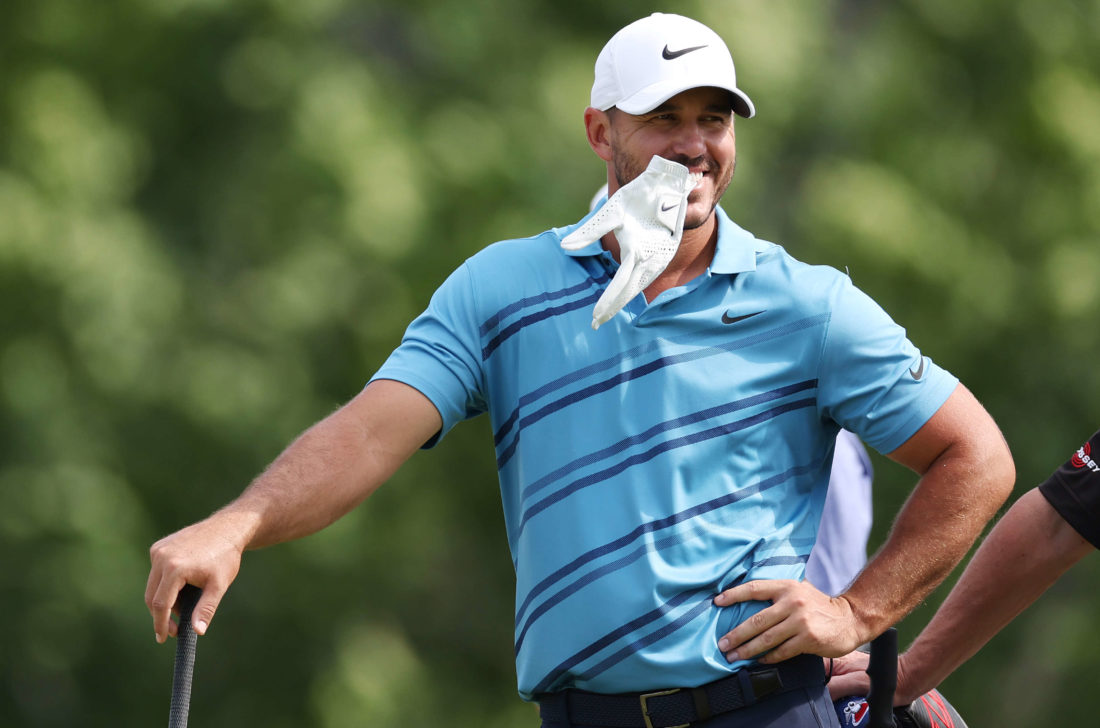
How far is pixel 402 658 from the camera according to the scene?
11547 millimetres

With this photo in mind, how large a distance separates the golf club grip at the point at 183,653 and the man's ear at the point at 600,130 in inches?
55.2

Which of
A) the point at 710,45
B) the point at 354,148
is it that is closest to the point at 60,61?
the point at 354,148

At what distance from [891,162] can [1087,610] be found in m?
3.52

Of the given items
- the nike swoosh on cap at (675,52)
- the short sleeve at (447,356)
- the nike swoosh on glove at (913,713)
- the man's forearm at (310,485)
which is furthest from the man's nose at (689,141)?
the nike swoosh on glove at (913,713)

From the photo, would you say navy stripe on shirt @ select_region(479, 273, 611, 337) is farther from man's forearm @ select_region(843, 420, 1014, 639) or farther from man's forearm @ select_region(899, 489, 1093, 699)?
man's forearm @ select_region(899, 489, 1093, 699)

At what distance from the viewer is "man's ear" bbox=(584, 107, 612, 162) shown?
3770 mm

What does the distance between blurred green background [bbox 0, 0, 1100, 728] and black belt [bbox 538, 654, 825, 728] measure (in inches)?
287

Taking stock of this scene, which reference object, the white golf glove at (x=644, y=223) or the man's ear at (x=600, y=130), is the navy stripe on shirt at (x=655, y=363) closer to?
the white golf glove at (x=644, y=223)

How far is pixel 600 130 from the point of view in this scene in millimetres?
3818

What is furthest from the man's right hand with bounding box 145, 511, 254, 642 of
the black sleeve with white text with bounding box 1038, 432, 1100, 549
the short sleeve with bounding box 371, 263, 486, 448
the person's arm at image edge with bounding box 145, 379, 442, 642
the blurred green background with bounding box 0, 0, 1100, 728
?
the blurred green background with bounding box 0, 0, 1100, 728

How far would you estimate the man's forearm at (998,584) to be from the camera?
382 cm

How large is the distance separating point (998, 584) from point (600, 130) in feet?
4.65

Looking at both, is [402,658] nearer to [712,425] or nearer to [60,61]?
[60,61]

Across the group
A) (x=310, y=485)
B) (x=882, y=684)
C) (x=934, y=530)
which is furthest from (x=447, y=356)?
(x=882, y=684)
